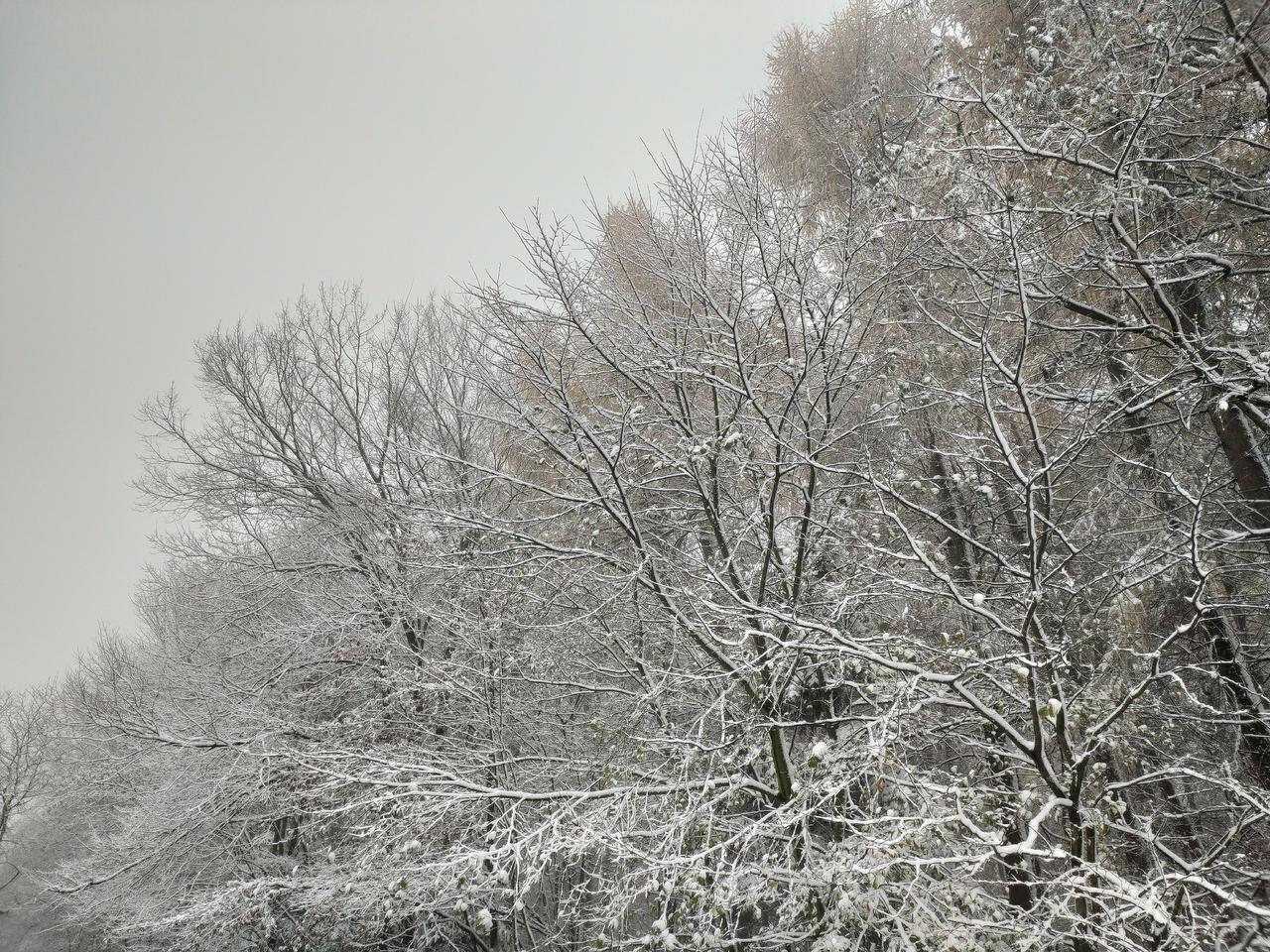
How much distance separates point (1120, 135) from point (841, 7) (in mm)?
7039

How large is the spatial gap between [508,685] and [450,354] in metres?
6.00

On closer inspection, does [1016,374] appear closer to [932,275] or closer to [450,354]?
[932,275]

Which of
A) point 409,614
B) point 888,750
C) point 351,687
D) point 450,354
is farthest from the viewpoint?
point 450,354

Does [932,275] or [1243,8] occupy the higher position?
[1243,8]

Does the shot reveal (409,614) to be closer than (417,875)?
No

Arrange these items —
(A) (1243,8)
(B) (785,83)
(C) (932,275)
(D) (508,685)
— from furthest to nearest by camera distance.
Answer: (B) (785,83) → (D) (508,685) → (C) (932,275) → (A) (1243,8)

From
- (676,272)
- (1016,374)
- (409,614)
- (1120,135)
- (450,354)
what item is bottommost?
(1016,374)

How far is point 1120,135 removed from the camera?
4762 mm

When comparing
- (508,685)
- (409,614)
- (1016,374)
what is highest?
(409,614)

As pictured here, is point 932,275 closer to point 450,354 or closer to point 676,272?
point 676,272

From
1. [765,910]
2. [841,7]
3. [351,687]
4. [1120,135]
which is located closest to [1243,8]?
[1120,135]

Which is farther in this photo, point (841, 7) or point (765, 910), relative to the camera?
point (841, 7)

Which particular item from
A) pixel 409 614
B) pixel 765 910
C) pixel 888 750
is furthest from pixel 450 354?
pixel 888 750

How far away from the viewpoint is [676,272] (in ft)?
18.5
